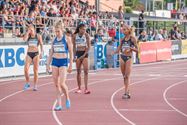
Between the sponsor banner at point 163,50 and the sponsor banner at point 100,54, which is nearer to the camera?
the sponsor banner at point 100,54

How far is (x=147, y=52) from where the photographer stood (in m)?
36.3

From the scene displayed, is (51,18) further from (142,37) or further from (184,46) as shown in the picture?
(184,46)

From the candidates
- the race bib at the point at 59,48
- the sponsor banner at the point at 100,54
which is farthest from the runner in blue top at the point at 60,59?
the sponsor banner at the point at 100,54

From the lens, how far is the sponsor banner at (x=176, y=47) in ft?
132

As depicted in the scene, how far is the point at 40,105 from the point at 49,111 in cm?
123

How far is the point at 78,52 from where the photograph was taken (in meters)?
18.0

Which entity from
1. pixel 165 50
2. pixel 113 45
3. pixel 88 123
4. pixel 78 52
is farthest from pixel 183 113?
pixel 165 50

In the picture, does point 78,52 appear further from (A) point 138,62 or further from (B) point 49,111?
(A) point 138,62

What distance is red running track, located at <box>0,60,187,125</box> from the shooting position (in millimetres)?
12633

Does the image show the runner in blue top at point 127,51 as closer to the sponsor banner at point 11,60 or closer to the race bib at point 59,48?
the race bib at point 59,48

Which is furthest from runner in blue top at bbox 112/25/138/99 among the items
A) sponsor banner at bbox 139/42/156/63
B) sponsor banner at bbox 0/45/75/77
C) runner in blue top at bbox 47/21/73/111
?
sponsor banner at bbox 139/42/156/63

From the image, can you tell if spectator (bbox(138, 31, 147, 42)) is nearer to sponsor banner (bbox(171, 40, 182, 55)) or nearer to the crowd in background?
the crowd in background

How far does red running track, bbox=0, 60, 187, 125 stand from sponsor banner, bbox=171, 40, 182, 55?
17.4m

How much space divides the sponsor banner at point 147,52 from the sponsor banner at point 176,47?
3310mm
